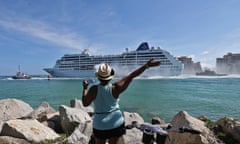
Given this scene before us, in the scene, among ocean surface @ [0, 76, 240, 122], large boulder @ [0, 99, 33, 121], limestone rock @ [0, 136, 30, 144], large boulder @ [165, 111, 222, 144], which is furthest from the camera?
ocean surface @ [0, 76, 240, 122]

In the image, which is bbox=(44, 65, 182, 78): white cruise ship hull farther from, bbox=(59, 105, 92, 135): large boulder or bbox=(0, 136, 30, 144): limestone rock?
bbox=(0, 136, 30, 144): limestone rock

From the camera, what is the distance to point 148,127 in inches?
93.7

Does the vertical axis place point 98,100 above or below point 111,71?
below

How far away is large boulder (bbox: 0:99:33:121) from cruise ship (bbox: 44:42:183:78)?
183 feet

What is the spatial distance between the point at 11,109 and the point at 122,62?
59290 millimetres

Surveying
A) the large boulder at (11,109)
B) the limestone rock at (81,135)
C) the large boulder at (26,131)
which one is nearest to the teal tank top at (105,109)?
the limestone rock at (81,135)

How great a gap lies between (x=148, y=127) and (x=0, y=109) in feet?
20.8

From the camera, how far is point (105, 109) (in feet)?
7.48

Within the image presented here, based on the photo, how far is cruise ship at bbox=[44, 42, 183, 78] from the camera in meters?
64.2

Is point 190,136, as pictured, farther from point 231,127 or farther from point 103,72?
point 103,72

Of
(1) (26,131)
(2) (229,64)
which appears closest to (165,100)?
(1) (26,131)

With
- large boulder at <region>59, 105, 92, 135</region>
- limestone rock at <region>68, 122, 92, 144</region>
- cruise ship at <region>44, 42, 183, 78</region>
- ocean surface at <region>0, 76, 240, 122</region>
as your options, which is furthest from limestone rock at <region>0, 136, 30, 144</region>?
cruise ship at <region>44, 42, 183, 78</region>

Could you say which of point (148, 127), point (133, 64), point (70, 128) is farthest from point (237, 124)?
point (133, 64)

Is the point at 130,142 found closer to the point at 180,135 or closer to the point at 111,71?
the point at 180,135
